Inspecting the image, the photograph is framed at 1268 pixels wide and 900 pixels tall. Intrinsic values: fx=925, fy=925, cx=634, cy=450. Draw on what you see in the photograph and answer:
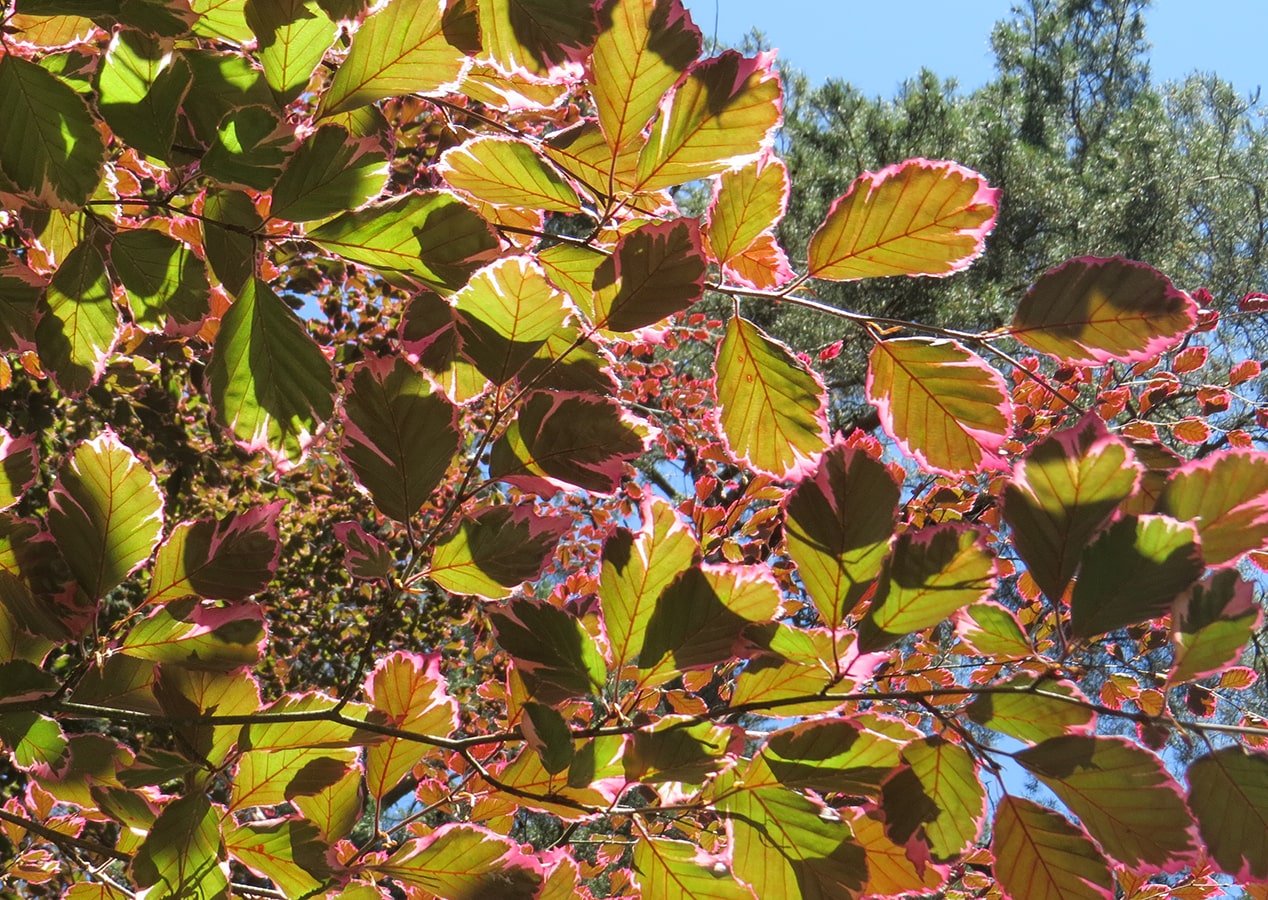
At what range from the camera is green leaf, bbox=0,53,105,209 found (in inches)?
21.4

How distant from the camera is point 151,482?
67cm

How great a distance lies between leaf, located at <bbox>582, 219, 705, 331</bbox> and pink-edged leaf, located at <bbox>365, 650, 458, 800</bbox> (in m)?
0.33

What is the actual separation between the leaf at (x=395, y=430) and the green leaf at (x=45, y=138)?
207 mm

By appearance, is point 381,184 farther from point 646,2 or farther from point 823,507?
point 823,507

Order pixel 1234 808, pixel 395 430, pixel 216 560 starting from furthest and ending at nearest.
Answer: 1. pixel 216 560
2. pixel 395 430
3. pixel 1234 808

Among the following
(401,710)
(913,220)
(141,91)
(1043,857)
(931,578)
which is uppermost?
(913,220)

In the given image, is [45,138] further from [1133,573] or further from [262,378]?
[1133,573]

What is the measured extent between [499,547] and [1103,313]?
408 millimetres

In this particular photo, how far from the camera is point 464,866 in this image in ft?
2.06

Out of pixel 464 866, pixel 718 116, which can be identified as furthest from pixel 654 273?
pixel 464 866

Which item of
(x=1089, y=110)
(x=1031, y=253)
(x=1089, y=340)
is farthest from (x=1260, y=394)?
(x=1089, y=340)

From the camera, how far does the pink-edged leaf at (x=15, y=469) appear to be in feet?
2.28

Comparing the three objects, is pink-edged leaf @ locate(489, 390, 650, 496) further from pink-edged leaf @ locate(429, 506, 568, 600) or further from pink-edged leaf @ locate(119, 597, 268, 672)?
pink-edged leaf @ locate(119, 597, 268, 672)

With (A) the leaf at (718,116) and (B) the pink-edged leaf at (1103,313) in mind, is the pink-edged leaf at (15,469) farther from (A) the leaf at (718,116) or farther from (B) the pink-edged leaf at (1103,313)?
(B) the pink-edged leaf at (1103,313)
